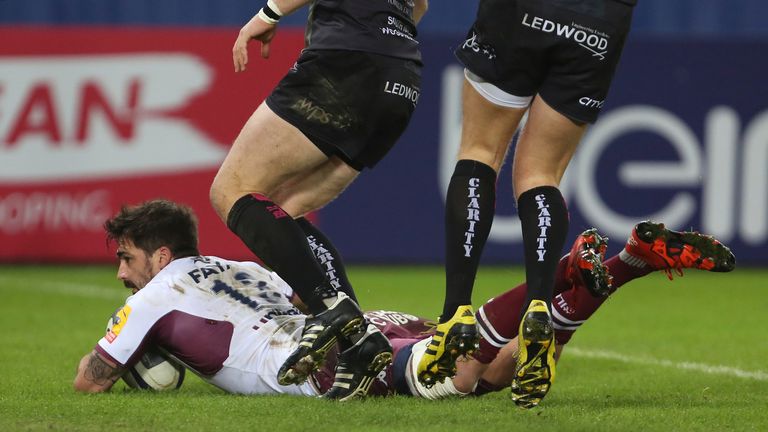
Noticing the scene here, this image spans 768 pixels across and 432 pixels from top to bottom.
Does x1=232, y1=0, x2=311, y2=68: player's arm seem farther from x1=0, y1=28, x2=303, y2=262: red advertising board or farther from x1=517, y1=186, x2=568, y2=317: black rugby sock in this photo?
x1=0, y1=28, x2=303, y2=262: red advertising board

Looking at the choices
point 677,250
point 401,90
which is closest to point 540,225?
point 677,250

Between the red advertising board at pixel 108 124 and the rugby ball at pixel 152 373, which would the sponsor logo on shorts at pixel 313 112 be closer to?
the rugby ball at pixel 152 373

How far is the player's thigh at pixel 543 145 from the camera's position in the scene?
4.91m

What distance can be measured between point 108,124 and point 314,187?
21.7 feet

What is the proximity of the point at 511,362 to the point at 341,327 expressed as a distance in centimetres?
77

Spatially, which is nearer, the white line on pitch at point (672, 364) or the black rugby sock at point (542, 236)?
the black rugby sock at point (542, 236)

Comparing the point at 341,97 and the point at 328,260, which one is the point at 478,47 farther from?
the point at 328,260

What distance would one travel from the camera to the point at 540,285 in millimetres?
4730

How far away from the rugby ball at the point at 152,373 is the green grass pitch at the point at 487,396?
60 millimetres

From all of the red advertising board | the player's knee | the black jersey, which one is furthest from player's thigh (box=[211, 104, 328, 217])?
the red advertising board

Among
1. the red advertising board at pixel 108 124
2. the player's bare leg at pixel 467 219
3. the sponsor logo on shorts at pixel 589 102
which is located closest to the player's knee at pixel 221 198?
the player's bare leg at pixel 467 219

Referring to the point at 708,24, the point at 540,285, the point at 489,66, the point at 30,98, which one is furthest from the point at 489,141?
the point at 708,24

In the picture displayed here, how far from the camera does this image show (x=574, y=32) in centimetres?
481

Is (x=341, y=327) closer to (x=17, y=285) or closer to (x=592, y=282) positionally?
(x=592, y=282)
